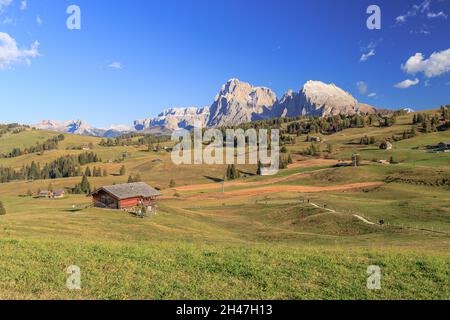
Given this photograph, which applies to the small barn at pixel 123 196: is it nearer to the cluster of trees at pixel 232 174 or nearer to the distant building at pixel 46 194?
the distant building at pixel 46 194

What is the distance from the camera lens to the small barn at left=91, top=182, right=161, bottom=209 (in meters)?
76.8

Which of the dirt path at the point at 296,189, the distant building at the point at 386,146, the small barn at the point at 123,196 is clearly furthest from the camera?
the distant building at the point at 386,146

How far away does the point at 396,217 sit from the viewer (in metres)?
64.4

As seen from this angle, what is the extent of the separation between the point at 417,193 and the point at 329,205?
28.4m

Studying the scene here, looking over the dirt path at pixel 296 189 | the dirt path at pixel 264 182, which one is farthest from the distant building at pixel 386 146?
the dirt path at pixel 296 189

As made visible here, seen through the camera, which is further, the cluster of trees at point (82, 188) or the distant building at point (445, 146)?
the cluster of trees at point (82, 188)

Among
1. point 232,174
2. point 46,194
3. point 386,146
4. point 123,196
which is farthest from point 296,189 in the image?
point 46,194

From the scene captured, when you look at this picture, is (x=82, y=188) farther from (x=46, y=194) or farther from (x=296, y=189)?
(x=296, y=189)

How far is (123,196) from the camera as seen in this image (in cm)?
7638

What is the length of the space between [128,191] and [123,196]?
9.60ft

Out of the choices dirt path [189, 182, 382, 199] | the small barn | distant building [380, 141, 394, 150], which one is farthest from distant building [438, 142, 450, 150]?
the small barn

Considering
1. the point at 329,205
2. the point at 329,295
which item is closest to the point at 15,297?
the point at 329,295

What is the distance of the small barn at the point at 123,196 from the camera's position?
3022 inches
